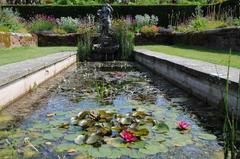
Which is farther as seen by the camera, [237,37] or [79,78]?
[237,37]

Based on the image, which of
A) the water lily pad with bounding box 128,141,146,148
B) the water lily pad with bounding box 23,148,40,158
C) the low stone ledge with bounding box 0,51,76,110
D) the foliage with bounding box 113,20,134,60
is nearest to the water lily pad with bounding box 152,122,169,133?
the water lily pad with bounding box 128,141,146,148

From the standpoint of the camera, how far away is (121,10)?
20.0 meters

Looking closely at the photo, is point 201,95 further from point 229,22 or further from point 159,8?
point 159,8

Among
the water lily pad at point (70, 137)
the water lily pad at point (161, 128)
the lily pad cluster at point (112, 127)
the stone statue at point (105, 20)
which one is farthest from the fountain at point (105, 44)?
the water lily pad at point (70, 137)

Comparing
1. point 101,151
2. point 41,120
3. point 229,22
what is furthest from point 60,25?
point 101,151

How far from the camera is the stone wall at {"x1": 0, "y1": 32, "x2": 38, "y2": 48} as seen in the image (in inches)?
420

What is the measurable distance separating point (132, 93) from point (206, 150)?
251 centimetres

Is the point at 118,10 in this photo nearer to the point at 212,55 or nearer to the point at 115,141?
the point at 212,55

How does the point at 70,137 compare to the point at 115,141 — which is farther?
the point at 70,137

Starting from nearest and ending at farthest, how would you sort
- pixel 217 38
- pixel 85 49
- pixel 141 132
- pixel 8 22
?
1. pixel 141 132
2. pixel 217 38
3. pixel 85 49
4. pixel 8 22

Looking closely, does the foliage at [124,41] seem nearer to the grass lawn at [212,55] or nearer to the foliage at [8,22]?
the grass lawn at [212,55]

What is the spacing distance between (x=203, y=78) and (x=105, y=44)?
7.93 meters

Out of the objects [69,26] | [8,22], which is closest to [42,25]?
[69,26]

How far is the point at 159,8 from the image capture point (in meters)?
20.0
